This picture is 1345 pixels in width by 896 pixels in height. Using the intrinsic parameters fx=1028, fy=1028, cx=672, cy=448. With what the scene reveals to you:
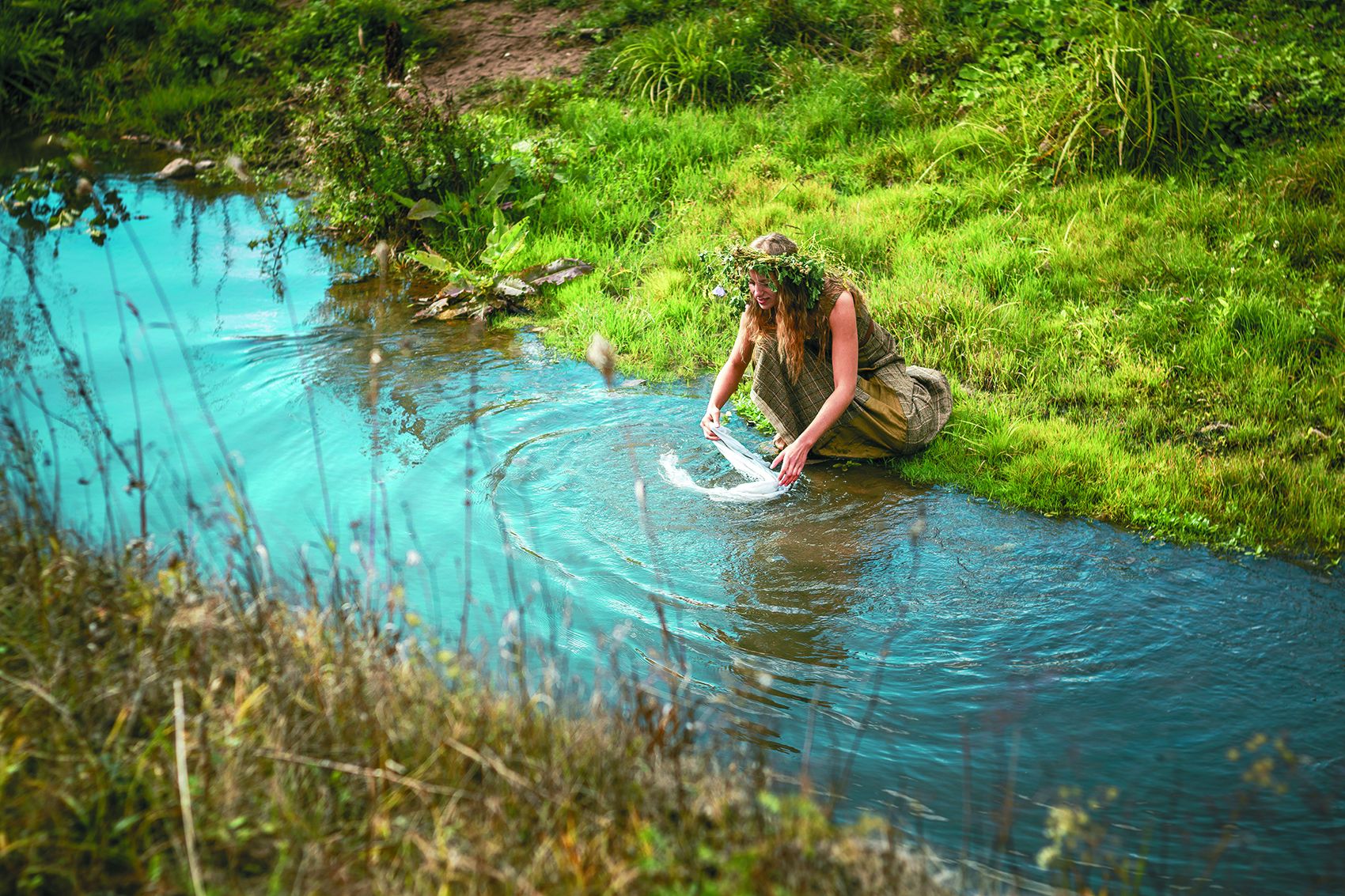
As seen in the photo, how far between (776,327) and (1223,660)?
96.2 inches

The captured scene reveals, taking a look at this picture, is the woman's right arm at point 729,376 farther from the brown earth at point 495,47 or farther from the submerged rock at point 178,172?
the submerged rock at point 178,172

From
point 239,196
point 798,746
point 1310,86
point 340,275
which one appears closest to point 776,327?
point 798,746

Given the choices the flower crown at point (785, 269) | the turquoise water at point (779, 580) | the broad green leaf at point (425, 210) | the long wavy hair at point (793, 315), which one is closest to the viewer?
the turquoise water at point (779, 580)

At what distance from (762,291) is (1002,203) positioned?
361cm

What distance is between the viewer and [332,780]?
254 centimetres

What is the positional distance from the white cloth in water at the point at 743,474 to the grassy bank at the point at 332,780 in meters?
2.32

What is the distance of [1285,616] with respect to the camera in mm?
4117

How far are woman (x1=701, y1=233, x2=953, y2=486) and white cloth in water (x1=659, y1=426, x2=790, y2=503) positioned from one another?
86mm

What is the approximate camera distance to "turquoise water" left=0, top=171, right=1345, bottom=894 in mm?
3213

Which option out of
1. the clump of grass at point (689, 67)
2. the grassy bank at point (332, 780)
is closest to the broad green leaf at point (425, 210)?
the clump of grass at point (689, 67)

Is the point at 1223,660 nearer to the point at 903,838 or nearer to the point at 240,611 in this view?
the point at 903,838

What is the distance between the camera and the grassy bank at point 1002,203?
5352 millimetres

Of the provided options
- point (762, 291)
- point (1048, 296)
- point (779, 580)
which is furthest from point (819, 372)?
point (1048, 296)

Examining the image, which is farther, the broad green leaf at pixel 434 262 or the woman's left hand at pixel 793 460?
the broad green leaf at pixel 434 262
